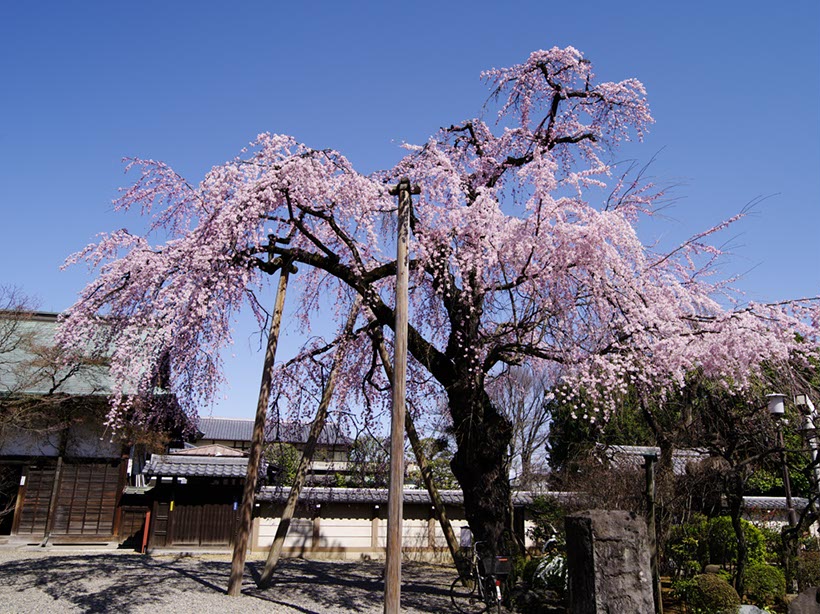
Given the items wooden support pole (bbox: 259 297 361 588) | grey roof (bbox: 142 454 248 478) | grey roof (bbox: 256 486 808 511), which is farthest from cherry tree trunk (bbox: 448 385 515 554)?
grey roof (bbox: 142 454 248 478)

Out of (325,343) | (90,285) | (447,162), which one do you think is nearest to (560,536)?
(325,343)

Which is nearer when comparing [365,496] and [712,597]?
[712,597]

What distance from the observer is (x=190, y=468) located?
17.7m

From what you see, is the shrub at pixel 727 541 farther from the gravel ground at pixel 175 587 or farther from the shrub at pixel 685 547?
the gravel ground at pixel 175 587

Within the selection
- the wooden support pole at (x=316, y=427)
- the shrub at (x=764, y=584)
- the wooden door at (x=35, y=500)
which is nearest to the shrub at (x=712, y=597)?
the shrub at (x=764, y=584)

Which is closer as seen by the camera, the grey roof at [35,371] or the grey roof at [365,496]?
the grey roof at [35,371]

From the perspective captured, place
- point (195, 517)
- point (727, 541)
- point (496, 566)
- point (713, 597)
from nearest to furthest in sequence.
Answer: point (713, 597) → point (496, 566) → point (727, 541) → point (195, 517)

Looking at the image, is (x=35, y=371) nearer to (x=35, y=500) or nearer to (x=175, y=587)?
(x=35, y=500)

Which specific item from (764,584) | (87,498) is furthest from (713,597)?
(87,498)

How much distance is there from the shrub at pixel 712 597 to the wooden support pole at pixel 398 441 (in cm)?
448

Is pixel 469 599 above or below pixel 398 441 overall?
below

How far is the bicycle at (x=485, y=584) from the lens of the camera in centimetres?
937

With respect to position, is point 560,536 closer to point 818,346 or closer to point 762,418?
point 762,418

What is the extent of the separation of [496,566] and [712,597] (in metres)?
3.07
